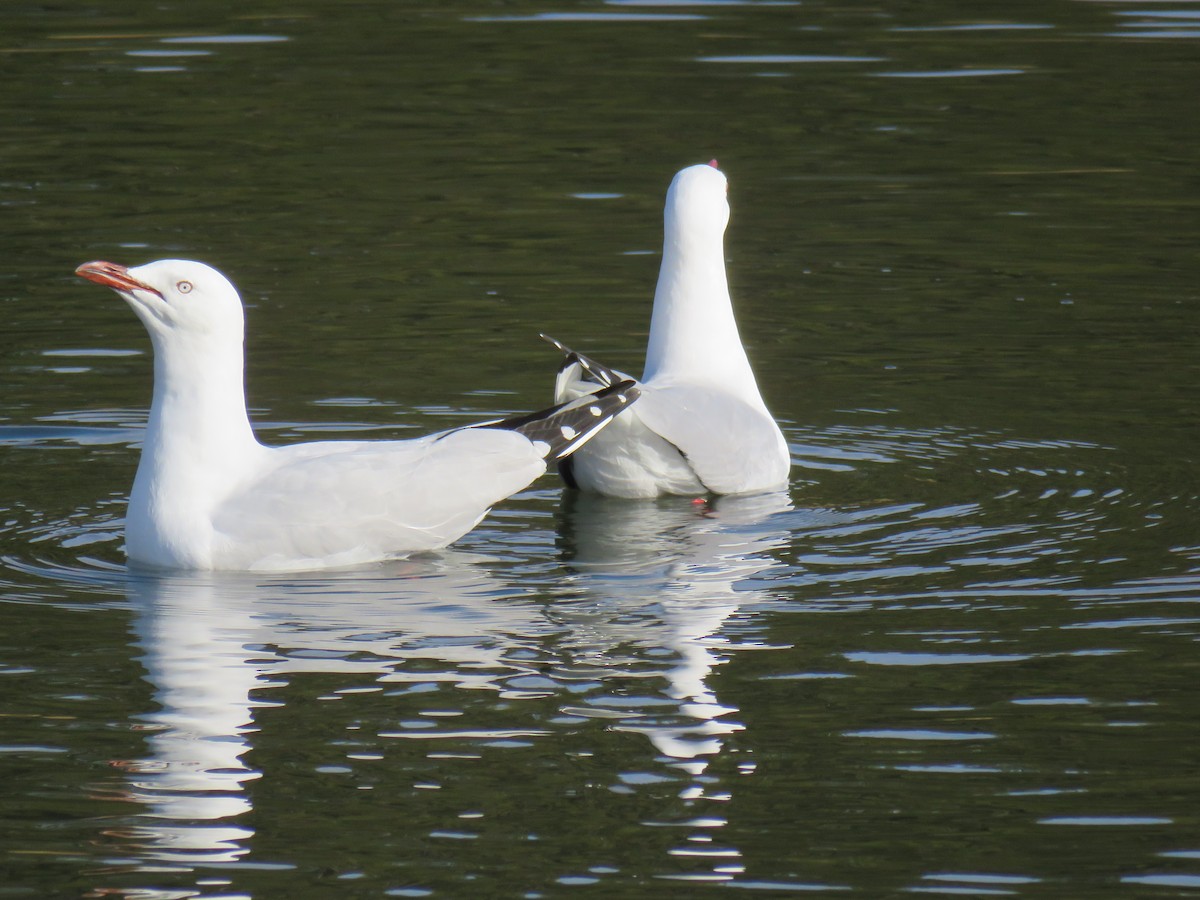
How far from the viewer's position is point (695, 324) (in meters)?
10.8

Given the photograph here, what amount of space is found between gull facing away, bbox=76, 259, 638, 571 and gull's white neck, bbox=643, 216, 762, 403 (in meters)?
2.10

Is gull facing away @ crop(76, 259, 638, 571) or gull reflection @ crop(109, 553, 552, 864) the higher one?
gull facing away @ crop(76, 259, 638, 571)

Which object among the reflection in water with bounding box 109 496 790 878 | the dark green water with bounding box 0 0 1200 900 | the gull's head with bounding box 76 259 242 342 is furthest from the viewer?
the gull's head with bounding box 76 259 242 342

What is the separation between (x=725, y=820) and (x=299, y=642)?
86.6 inches

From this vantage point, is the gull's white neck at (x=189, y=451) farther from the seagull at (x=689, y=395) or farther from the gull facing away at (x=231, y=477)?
the seagull at (x=689, y=395)

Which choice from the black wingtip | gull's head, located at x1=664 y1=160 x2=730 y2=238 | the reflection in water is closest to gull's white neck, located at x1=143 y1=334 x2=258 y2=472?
the reflection in water

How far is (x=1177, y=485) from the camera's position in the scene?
9.80 m

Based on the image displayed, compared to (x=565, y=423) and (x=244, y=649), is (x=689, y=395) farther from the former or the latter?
(x=244, y=649)

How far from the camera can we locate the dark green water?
6.10 m

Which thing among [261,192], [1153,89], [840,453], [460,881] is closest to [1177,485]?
[840,453]

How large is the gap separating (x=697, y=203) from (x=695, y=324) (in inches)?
24.6

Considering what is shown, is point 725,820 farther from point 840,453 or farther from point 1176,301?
point 1176,301

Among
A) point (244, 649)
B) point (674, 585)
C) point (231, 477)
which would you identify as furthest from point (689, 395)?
point (244, 649)

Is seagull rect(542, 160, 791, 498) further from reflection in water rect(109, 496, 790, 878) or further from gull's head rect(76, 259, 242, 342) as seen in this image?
gull's head rect(76, 259, 242, 342)
